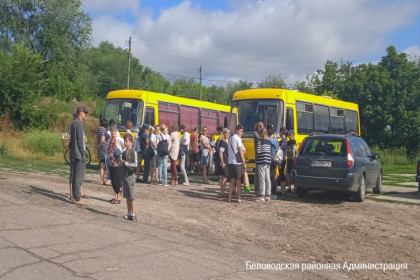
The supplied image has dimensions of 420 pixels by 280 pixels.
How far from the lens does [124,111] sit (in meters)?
20.4

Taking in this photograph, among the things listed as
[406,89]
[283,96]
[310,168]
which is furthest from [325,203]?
[406,89]

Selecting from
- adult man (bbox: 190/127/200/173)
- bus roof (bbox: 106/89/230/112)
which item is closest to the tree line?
bus roof (bbox: 106/89/230/112)

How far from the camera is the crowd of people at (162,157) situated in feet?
32.9

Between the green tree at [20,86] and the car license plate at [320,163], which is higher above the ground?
the green tree at [20,86]

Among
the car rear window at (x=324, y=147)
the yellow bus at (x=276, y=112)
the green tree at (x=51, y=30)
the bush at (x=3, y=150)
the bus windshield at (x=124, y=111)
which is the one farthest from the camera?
the green tree at (x=51, y=30)

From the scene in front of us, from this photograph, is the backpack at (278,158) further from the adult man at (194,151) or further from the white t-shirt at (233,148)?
the adult man at (194,151)

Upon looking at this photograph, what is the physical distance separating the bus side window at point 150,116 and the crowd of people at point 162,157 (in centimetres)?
255

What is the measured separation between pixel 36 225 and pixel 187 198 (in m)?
5.18

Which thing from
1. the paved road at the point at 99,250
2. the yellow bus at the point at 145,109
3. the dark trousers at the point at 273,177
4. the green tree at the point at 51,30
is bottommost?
the paved road at the point at 99,250

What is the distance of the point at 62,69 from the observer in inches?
1721

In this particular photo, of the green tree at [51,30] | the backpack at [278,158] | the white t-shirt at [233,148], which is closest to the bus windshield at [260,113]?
the backpack at [278,158]

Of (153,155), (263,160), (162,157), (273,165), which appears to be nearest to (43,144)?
(153,155)

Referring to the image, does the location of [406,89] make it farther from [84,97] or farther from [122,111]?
[84,97]

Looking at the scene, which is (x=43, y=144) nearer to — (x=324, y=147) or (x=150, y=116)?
(x=150, y=116)
